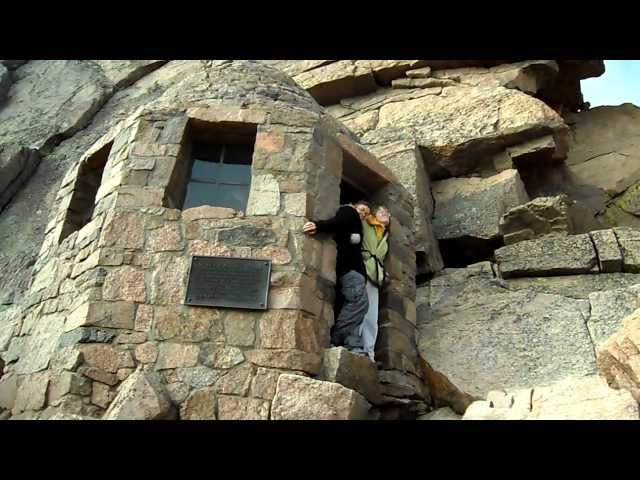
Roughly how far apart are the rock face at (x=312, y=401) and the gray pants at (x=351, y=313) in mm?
899

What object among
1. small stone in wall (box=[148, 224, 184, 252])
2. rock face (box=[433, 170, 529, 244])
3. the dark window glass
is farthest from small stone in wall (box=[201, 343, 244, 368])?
rock face (box=[433, 170, 529, 244])

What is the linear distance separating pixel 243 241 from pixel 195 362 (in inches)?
43.6

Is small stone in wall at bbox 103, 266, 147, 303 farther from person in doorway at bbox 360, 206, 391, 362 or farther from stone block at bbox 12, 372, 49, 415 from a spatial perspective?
person in doorway at bbox 360, 206, 391, 362

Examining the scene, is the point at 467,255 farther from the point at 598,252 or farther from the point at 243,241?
the point at 243,241

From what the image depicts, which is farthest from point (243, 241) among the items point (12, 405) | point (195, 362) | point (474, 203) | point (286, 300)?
point (474, 203)

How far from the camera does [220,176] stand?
19.5ft

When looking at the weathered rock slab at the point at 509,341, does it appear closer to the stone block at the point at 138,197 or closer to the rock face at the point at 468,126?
the stone block at the point at 138,197

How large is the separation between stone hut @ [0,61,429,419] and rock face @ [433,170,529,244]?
2089mm

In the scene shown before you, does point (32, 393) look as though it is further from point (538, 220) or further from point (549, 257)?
point (538, 220)

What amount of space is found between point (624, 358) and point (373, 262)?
8.14 feet

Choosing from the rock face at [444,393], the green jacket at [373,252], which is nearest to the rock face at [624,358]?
the rock face at [444,393]
